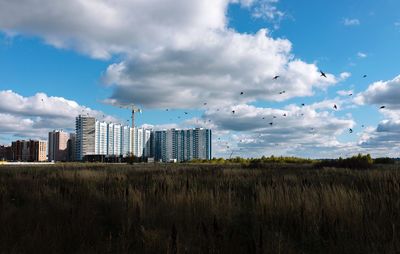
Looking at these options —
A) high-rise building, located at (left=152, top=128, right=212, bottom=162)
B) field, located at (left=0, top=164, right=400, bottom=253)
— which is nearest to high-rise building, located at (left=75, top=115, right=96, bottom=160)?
high-rise building, located at (left=152, top=128, right=212, bottom=162)

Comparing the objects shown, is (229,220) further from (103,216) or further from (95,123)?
(95,123)

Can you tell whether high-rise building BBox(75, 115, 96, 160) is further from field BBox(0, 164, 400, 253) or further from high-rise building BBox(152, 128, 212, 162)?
field BBox(0, 164, 400, 253)

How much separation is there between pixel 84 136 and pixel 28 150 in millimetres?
29381

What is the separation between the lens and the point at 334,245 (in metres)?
5.05

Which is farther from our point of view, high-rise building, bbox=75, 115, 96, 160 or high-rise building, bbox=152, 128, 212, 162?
high-rise building, bbox=75, 115, 96, 160

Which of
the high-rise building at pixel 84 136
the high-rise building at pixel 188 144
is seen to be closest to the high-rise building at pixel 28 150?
the high-rise building at pixel 84 136

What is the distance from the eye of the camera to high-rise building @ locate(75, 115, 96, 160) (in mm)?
190387

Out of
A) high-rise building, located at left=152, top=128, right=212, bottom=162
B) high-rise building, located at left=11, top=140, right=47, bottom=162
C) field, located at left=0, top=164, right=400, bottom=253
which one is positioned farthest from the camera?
high-rise building, located at left=11, top=140, right=47, bottom=162

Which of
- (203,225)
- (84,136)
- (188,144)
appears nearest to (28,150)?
(84,136)

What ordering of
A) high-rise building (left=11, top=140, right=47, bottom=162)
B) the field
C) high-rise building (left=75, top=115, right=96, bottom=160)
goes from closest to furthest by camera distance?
the field
high-rise building (left=75, top=115, right=96, bottom=160)
high-rise building (left=11, top=140, right=47, bottom=162)

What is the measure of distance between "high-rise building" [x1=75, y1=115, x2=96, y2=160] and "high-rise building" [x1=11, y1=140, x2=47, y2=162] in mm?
17730

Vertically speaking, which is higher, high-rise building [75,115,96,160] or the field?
high-rise building [75,115,96,160]

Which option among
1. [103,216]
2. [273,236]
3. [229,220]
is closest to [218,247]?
[273,236]

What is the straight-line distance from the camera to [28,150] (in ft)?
639
